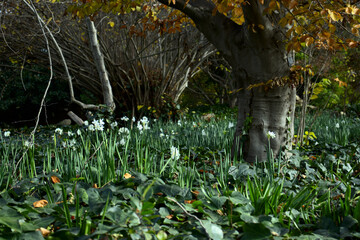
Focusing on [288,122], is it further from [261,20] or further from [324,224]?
[324,224]

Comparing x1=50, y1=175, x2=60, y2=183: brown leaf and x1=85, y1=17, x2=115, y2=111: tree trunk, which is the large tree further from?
x1=85, y1=17, x2=115, y2=111: tree trunk

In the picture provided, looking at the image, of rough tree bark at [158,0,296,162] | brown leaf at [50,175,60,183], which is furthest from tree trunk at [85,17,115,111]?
brown leaf at [50,175,60,183]

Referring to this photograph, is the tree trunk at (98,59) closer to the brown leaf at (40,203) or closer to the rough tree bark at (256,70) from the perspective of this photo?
the rough tree bark at (256,70)

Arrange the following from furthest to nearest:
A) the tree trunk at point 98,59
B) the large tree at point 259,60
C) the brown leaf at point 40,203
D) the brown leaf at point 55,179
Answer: the tree trunk at point 98,59, the large tree at point 259,60, the brown leaf at point 55,179, the brown leaf at point 40,203

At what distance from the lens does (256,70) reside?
3.29 meters

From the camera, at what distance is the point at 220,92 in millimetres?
17453

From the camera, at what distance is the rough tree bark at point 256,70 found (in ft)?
10.5

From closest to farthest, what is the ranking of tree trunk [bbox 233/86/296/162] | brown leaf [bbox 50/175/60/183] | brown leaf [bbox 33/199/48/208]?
brown leaf [bbox 33/199/48/208] < brown leaf [bbox 50/175/60/183] < tree trunk [bbox 233/86/296/162]

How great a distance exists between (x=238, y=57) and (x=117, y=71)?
4.24 metres

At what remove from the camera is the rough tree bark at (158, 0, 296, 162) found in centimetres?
321

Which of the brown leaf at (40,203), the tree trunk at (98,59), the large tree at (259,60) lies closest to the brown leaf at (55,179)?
the brown leaf at (40,203)

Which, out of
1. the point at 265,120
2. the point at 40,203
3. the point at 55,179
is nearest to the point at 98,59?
the point at 265,120

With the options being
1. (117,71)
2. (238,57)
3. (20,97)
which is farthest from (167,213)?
(20,97)

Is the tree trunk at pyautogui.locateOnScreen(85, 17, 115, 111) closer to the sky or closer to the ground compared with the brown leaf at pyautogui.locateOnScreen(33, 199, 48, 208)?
closer to the sky
